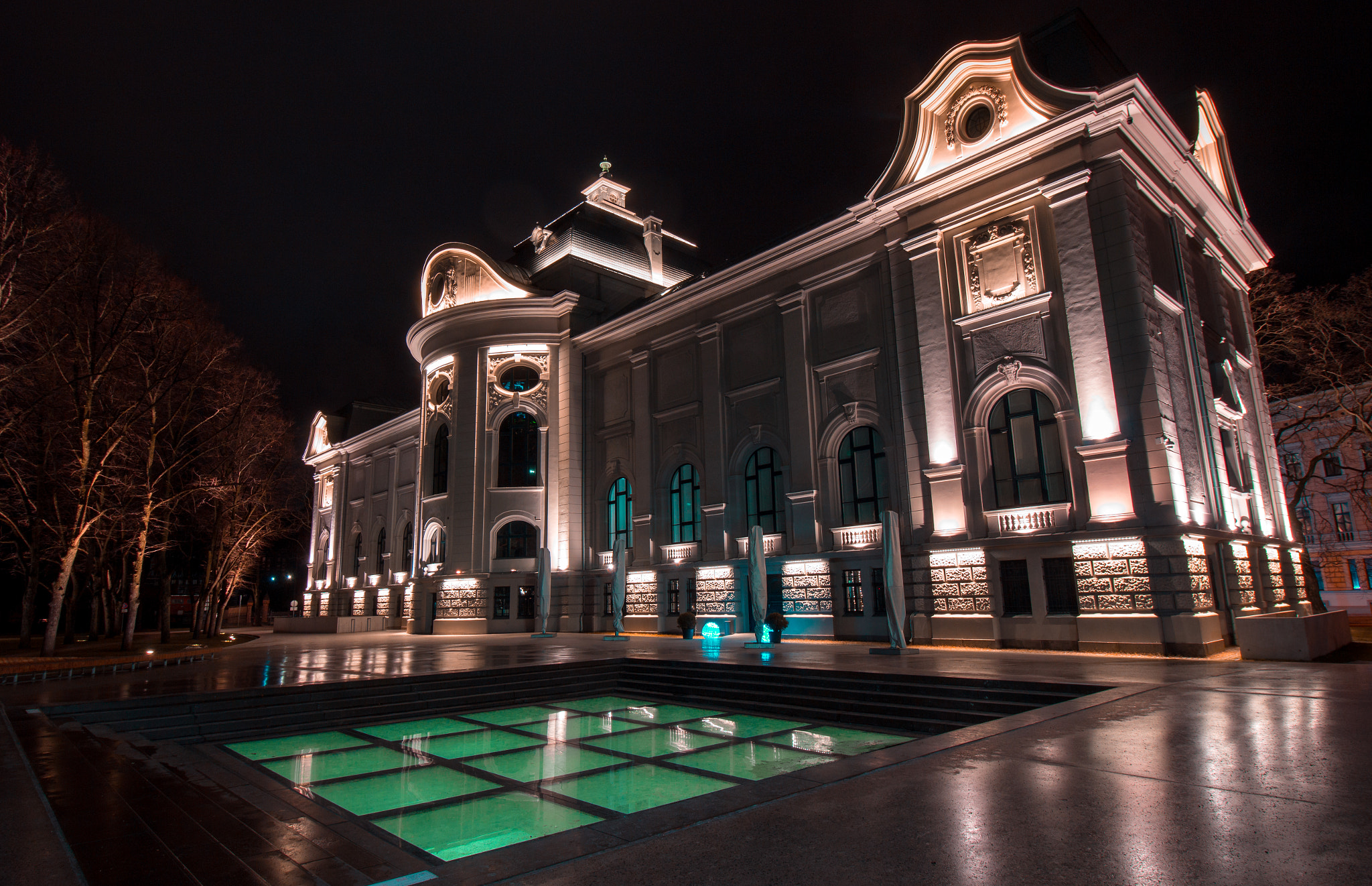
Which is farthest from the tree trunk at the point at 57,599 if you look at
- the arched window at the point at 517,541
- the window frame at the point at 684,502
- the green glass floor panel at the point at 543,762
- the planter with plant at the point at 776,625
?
the planter with plant at the point at 776,625

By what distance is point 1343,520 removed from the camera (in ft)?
148

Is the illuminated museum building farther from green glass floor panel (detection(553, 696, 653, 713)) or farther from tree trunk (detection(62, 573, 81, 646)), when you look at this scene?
tree trunk (detection(62, 573, 81, 646))

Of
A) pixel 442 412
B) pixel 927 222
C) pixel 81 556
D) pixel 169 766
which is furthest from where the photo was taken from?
pixel 442 412

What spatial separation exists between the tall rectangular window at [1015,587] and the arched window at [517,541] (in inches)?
801

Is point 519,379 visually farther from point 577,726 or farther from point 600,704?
point 577,726

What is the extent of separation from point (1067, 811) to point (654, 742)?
22.0 feet

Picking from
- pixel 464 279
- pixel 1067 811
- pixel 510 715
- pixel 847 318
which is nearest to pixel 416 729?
pixel 510 715

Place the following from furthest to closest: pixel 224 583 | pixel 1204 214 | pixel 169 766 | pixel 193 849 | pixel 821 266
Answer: pixel 224 583
pixel 821 266
pixel 1204 214
pixel 169 766
pixel 193 849

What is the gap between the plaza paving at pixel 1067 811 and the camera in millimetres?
4055

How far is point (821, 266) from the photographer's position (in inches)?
1025

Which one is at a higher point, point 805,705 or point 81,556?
point 81,556

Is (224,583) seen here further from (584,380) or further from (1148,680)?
(1148,680)

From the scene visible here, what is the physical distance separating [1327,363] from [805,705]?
78.1 ft

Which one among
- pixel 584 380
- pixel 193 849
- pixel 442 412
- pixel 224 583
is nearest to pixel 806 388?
pixel 584 380
